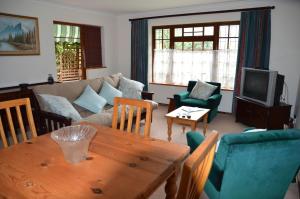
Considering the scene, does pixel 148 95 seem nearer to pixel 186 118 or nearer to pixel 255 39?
pixel 186 118

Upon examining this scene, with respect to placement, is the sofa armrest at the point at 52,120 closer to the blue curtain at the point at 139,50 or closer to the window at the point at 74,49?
the window at the point at 74,49

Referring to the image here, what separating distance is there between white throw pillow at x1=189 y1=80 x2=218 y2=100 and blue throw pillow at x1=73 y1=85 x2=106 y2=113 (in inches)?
80.1

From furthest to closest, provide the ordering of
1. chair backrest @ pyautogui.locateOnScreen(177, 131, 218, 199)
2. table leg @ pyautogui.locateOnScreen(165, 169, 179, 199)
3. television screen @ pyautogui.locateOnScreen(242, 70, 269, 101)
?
1. television screen @ pyautogui.locateOnScreen(242, 70, 269, 101)
2. table leg @ pyautogui.locateOnScreen(165, 169, 179, 199)
3. chair backrest @ pyautogui.locateOnScreen(177, 131, 218, 199)

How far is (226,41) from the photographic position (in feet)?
16.6

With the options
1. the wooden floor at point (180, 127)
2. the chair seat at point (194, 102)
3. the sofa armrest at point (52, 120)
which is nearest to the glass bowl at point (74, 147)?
the sofa armrest at point (52, 120)

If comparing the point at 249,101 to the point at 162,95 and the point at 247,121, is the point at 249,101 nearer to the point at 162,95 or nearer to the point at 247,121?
the point at 247,121

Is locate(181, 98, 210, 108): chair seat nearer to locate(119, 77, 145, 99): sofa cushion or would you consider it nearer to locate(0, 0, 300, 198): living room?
locate(0, 0, 300, 198): living room

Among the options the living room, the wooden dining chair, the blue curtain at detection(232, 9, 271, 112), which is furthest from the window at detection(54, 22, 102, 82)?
the wooden dining chair

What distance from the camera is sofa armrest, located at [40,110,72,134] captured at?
2.60 meters

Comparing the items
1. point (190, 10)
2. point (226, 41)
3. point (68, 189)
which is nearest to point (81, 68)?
point (190, 10)

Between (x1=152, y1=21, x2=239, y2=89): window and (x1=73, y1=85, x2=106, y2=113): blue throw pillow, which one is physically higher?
(x1=152, y1=21, x2=239, y2=89): window

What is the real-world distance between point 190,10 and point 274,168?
14.8ft

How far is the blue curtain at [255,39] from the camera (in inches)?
174

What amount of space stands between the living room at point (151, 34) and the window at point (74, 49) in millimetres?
192
